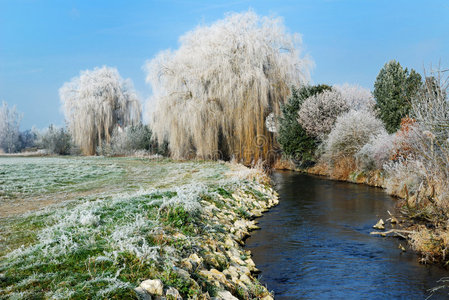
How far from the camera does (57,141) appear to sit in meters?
33.0

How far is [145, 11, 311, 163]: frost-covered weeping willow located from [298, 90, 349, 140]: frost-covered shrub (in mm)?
2367

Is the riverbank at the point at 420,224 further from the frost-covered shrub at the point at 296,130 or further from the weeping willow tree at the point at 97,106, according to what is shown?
the weeping willow tree at the point at 97,106

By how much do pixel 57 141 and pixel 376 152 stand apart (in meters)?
27.8

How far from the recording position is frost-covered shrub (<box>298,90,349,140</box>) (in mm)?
19625

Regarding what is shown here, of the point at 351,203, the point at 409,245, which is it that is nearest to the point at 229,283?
the point at 409,245

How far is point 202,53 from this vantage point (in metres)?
21.4

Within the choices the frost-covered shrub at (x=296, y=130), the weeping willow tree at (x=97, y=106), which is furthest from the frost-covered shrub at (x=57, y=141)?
the frost-covered shrub at (x=296, y=130)

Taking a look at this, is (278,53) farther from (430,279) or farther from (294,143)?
(430,279)

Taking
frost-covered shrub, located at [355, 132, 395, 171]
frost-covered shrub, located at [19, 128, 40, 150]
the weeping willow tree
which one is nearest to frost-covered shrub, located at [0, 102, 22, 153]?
frost-covered shrub, located at [19, 128, 40, 150]

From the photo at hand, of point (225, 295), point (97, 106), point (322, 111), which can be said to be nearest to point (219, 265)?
point (225, 295)

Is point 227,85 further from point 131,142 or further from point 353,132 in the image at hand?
point 131,142

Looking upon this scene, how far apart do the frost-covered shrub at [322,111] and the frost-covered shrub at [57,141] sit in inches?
897

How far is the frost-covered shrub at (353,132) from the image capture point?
1727cm

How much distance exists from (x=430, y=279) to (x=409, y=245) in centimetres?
168
